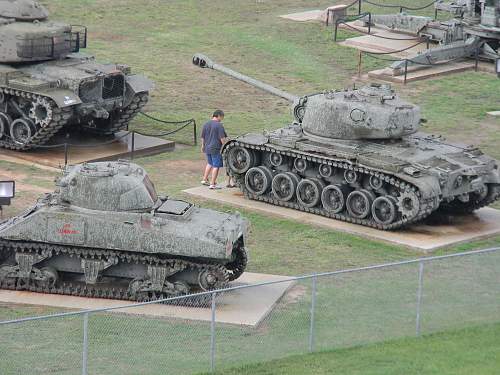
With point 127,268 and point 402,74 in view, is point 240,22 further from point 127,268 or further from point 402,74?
point 127,268

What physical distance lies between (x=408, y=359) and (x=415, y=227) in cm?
784

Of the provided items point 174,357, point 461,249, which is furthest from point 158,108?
point 174,357

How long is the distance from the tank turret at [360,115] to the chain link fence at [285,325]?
19.2 feet

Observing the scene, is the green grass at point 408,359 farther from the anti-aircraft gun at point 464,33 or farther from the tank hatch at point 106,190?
the anti-aircraft gun at point 464,33

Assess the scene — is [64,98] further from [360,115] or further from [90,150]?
[360,115]

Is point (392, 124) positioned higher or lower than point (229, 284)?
higher

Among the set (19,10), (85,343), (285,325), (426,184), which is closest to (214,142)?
(426,184)

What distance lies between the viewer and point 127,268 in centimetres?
2419

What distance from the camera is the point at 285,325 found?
2161 cm

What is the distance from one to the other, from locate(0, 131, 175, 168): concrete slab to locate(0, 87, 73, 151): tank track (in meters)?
0.23

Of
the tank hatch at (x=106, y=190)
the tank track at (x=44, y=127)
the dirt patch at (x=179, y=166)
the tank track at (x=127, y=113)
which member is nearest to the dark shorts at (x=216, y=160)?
the dirt patch at (x=179, y=166)

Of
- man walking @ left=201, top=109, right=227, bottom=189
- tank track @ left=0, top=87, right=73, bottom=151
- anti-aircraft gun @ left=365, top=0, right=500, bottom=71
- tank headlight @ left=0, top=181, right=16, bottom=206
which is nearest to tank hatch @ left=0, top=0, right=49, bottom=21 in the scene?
tank track @ left=0, top=87, right=73, bottom=151

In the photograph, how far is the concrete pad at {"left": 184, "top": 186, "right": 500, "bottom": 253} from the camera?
28.0 metres

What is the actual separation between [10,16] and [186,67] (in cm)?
907
